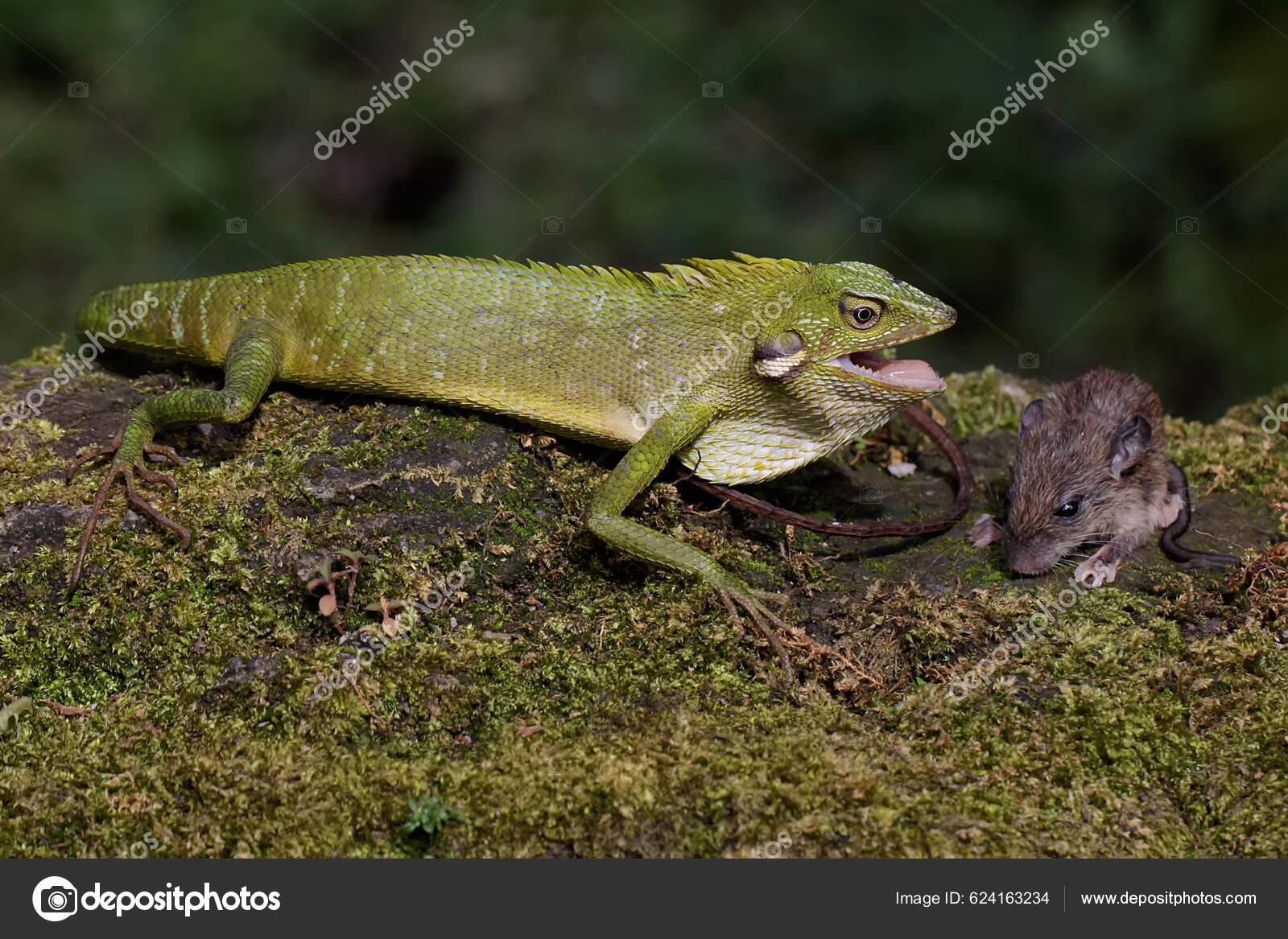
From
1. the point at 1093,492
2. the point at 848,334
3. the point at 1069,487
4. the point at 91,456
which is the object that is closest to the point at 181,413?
the point at 91,456

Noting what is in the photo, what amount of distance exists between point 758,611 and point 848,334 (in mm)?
1571

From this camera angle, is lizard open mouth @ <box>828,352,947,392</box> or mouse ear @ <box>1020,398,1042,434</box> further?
mouse ear @ <box>1020,398,1042,434</box>

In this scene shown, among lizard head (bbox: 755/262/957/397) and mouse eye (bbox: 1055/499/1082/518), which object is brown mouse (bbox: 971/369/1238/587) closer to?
mouse eye (bbox: 1055/499/1082/518)

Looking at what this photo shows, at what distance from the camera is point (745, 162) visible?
1071 centimetres

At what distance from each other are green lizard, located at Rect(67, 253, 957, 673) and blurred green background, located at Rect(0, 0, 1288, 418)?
4305mm

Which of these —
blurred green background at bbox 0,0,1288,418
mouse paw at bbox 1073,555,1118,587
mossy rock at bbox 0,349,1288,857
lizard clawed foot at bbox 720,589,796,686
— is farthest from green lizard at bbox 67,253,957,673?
blurred green background at bbox 0,0,1288,418

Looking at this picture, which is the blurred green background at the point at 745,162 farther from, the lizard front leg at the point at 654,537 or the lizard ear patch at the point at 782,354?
the lizard front leg at the point at 654,537

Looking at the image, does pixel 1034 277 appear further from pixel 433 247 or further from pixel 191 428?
pixel 191 428

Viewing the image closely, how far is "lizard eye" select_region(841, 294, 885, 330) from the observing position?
17.8ft

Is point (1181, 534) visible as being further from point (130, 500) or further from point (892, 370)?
point (130, 500)

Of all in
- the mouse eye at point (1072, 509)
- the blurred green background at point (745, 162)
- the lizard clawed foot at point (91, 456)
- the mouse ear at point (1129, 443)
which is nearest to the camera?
the lizard clawed foot at point (91, 456)

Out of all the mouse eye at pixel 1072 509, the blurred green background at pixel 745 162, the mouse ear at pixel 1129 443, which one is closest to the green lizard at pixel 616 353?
the mouse eye at pixel 1072 509

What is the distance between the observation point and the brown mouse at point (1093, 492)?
19.1ft

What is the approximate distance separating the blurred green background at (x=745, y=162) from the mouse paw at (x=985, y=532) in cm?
426
